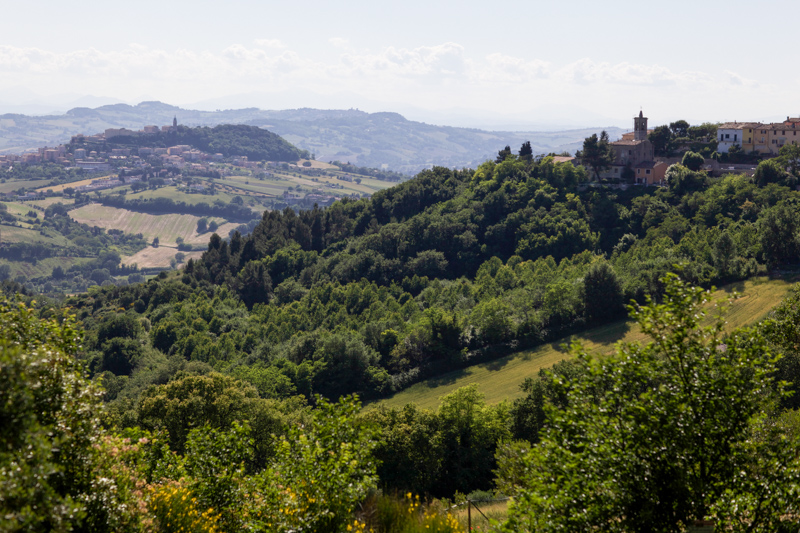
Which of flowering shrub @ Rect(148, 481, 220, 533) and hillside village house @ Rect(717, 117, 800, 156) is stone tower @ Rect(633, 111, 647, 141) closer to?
hillside village house @ Rect(717, 117, 800, 156)

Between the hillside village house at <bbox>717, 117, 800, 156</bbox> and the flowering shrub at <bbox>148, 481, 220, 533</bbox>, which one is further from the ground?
the hillside village house at <bbox>717, 117, 800, 156</bbox>

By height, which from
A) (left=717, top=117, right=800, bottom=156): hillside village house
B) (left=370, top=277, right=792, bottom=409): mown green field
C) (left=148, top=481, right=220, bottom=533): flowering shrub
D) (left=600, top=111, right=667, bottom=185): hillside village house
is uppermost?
(left=717, top=117, right=800, bottom=156): hillside village house

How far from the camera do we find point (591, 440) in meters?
14.4

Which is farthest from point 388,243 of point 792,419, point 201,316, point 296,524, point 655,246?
point 296,524

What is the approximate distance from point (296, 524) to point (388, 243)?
96416mm

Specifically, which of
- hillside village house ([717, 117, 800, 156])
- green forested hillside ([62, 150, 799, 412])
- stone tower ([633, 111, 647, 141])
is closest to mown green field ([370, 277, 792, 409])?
green forested hillside ([62, 150, 799, 412])

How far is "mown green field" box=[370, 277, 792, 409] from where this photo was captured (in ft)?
202

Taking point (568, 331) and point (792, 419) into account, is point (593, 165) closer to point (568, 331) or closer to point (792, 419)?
point (568, 331)

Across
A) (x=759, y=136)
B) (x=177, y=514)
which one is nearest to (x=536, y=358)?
(x=177, y=514)

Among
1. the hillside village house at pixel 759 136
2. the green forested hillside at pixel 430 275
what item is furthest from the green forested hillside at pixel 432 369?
the hillside village house at pixel 759 136

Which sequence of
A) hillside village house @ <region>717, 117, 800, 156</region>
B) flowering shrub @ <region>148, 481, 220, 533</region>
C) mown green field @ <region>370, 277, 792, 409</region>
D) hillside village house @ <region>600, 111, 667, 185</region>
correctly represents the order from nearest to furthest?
flowering shrub @ <region>148, 481, 220, 533</region>
mown green field @ <region>370, 277, 792, 409</region>
hillside village house @ <region>717, 117, 800, 156</region>
hillside village house @ <region>600, 111, 667, 185</region>

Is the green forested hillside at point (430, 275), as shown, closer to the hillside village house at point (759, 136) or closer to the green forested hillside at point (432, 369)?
the green forested hillside at point (432, 369)

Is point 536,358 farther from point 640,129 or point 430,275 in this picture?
point 640,129

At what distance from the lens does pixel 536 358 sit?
6700 cm
